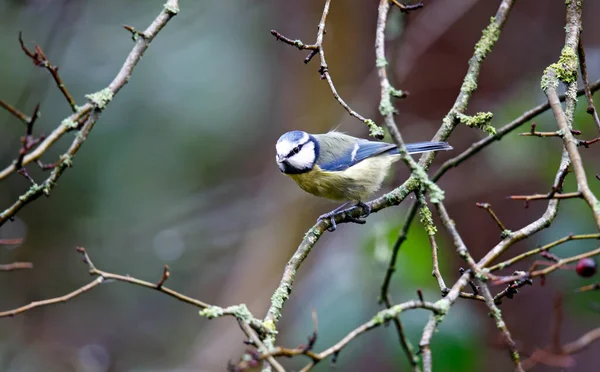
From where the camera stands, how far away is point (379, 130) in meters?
2.15

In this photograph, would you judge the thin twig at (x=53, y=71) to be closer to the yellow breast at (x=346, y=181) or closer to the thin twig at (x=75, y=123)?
the thin twig at (x=75, y=123)

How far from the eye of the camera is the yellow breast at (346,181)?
2969 millimetres

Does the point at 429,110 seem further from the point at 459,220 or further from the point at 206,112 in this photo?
the point at 206,112

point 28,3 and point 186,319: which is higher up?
point 28,3

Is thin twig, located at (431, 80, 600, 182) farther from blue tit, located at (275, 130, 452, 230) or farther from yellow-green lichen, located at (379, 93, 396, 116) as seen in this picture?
blue tit, located at (275, 130, 452, 230)

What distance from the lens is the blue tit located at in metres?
2.96

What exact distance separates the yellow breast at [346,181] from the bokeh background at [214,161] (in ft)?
0.63

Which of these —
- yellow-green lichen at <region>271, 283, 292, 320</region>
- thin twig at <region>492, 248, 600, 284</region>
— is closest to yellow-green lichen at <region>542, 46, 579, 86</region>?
thin twig at <region>492, 248, 600, 284</region>

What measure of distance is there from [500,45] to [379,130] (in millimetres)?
2882

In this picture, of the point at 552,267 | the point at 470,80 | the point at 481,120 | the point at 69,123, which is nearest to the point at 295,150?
the point at 470,80

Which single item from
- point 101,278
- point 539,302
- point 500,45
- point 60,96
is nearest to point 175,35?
point 60,96

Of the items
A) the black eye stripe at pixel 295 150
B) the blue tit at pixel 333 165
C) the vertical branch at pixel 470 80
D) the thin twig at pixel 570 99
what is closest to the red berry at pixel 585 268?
the thin twig at pixel 570 99

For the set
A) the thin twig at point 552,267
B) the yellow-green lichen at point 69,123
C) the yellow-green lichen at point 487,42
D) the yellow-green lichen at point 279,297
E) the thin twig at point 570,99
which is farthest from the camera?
the yellow-green lichen at point 487,42

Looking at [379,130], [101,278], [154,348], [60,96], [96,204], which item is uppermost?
[60,96]
